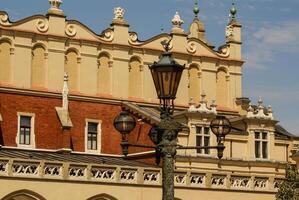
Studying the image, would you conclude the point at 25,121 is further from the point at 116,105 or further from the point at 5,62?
the point at 116,105

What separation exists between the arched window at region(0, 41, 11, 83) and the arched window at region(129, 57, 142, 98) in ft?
29.8

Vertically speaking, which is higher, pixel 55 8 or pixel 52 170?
pixel 55 8

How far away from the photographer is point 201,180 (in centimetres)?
4391

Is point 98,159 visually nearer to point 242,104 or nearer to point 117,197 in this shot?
point 117,197

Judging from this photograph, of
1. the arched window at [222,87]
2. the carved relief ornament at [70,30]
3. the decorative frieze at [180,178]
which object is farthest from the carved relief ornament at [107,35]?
the decorative frieze at [180,178]

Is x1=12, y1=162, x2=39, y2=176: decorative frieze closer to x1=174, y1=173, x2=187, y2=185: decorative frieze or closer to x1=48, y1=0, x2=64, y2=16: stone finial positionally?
x1=174, y1=173, x2=187, y2=185: decorative frieze

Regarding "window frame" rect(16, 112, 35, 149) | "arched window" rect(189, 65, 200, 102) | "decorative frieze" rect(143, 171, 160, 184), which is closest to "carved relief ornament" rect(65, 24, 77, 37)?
"window frame" rect(16, 112, 35, 149)

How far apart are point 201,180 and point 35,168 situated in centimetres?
1021

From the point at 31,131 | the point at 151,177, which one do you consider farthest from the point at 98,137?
the point at 151,177

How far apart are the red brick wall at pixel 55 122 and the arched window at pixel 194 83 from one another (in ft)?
21.8

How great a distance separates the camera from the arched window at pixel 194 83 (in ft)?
189

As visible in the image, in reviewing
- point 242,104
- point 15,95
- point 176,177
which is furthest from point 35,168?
point 242,104

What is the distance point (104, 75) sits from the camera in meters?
53.8

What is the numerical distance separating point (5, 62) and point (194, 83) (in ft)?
48.6
